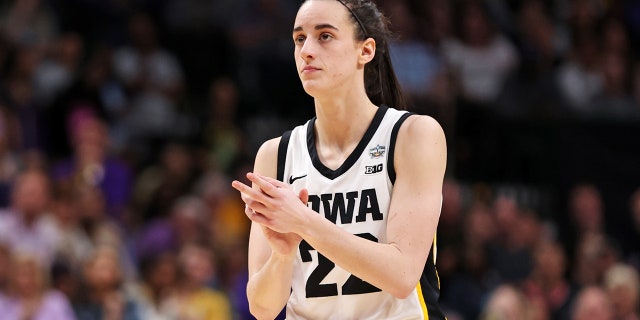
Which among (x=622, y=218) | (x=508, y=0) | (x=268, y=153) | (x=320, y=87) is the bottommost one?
(x=622, y=218)

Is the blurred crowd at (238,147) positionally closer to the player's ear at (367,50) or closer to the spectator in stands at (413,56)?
the spectator in stands at (413,56)

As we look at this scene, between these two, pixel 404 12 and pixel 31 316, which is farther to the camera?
pixel 404 12

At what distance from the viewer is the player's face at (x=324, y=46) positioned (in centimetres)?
437

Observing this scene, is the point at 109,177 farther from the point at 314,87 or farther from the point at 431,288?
the point at 431,288

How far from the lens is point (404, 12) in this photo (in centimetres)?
1300

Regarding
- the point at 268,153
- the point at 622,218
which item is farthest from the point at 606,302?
the point at 268,153

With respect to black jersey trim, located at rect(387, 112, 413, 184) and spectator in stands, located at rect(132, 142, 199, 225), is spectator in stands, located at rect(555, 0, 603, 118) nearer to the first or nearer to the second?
spectator in stands, located at rect(132, 142, 199, 225)

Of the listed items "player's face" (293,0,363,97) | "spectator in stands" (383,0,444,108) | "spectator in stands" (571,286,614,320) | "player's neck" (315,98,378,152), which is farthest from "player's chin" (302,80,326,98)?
"spectator in stands" (383,0,444,108)

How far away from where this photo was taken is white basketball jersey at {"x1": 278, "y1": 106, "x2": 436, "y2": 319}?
4.29 m

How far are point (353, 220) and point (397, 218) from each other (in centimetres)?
21

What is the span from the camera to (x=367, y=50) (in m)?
4.57

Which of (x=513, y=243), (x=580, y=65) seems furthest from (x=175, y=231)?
(x=580, y=65)

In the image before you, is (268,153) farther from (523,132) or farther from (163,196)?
(523,132)

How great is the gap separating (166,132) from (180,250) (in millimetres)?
2163
